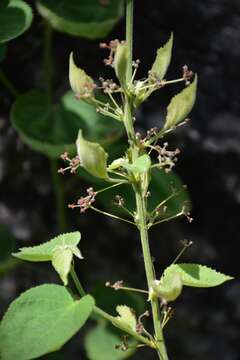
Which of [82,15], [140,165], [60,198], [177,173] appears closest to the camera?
[140,165]

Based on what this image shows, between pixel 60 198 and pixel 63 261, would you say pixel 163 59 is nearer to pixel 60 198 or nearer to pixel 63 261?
pixel 63 261

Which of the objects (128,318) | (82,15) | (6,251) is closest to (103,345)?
(6,251)

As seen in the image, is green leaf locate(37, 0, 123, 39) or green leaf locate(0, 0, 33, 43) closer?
green leaf locate(0, 0, 33, 43)

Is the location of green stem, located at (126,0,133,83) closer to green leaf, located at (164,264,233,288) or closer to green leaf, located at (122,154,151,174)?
green leaf, located at (122,154,151,174)

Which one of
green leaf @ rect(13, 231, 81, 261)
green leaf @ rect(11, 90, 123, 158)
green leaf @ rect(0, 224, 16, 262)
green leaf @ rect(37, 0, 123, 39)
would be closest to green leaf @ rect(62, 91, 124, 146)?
green leaf @ rect(11, 90, 123, 158)

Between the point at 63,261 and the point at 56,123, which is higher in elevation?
A: the point at 63,261

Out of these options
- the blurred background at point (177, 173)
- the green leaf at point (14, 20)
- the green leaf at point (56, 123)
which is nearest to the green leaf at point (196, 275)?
the green leaf at point (14, 20)

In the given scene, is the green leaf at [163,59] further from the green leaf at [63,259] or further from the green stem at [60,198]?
the green stem at [60,198]
